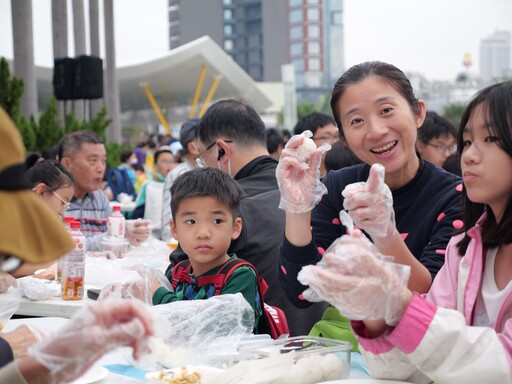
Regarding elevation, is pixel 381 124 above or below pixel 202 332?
above

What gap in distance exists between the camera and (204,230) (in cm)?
279

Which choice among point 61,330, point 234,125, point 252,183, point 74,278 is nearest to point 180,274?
point 74,278

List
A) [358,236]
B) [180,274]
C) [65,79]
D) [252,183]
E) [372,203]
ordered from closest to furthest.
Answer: [358,236], [372,203], [180,274], [252,183], [65,79]

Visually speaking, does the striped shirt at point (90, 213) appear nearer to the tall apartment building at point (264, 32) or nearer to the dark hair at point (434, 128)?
the dark hair at point (434, 128)

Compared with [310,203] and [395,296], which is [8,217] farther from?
[310,203]

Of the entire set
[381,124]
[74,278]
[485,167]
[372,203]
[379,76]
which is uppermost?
[379,76]

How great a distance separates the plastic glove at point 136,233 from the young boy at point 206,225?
2.33m

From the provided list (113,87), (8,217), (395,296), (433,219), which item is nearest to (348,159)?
(433,219)

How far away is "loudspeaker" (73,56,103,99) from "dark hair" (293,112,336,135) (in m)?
7.75

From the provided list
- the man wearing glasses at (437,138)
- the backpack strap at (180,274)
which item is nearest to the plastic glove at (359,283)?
the backpack strap at (180,274)

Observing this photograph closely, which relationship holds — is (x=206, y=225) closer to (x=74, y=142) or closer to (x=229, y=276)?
(x=229, y=276)

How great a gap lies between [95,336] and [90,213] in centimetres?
472

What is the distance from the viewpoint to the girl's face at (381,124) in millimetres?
2477

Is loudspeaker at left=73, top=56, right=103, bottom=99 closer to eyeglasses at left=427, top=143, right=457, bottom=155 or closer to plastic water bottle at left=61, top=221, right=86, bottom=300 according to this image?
eyeglasses at left=427, top=143, right=457, bottom=155
